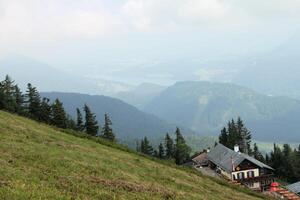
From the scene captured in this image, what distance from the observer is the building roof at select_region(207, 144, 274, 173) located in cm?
9900

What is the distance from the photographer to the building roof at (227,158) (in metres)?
99.0

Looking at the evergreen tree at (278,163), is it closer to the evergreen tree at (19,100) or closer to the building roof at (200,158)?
the building roof at (200,158)

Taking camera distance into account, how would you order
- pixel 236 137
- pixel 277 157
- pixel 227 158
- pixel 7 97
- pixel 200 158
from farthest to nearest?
1. pixel 236 137
2. pixel 277 157
3. pixel 200 158
4. pixel 227 158
5. pixel 7 97

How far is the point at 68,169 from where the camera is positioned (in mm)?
29969

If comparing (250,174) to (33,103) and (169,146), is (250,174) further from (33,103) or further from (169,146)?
(33,103)

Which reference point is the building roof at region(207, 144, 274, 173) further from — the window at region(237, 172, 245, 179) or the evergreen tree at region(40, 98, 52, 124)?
the evergreen tree at region(40, 98, 52, 124)

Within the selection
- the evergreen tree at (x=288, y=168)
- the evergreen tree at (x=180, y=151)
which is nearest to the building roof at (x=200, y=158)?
the evergreen tree at (x=180, y=151)

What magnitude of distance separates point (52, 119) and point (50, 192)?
258ft

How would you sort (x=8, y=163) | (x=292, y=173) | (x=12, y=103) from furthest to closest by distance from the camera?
(x=292, y=173), (x=12, y=103), (x=8, y=163)

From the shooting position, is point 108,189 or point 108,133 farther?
point 108,133

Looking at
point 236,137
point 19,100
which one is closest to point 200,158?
point 236,137

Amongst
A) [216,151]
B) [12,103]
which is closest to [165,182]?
[12,103]

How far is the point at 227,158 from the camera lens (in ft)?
340

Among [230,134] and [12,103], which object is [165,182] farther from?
[230,134]
